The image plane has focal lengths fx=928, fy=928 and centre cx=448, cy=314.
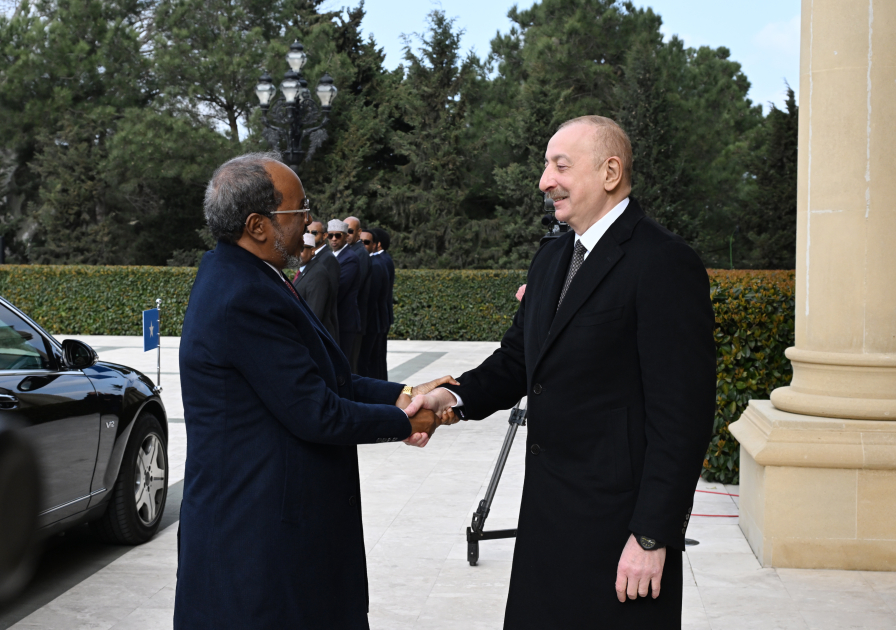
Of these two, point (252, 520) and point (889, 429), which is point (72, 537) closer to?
point (252, 520)

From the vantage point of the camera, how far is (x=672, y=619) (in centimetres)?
253

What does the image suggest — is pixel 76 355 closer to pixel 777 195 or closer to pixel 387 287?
pixel 387 287

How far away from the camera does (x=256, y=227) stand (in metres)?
2.66

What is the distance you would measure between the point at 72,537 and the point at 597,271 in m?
4.43

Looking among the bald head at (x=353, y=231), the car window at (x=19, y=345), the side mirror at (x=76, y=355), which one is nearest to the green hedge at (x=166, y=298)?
the bald head at (x=353, y=231)

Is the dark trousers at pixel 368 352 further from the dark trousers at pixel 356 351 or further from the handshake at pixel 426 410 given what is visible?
the handshake at pixel 426 410

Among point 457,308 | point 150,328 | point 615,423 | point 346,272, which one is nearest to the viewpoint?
point 615,423

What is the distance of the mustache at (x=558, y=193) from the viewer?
262 centimetres

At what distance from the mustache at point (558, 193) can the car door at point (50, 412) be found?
2896mm

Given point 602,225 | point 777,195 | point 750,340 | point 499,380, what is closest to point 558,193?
point 602,225

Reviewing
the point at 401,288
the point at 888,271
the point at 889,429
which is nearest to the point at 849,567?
the point at 889,429

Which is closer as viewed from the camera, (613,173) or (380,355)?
(613,173)

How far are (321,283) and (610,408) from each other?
654 cm

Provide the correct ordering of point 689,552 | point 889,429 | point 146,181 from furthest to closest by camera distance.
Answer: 1. point 146,181
2. point 689,552
3. point 889,429
